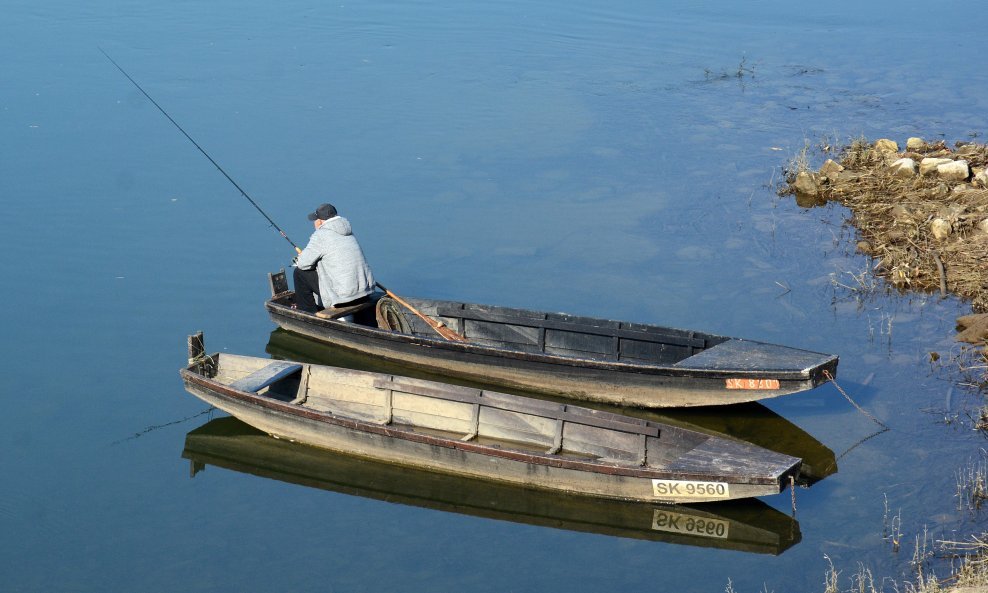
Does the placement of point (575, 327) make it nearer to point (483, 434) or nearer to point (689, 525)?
point (483, 434)

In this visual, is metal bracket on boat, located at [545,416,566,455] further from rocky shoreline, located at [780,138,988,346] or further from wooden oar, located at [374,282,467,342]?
rocky shoreline, located at [780,138,988,346]

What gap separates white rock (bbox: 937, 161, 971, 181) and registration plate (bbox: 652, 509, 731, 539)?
1014cm

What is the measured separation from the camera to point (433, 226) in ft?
62.1

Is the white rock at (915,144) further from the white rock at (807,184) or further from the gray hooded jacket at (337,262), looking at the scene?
the gray hooded jacket at (337,262)

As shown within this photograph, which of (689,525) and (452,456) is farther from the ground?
(452,456)

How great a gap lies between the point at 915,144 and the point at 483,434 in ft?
42.1

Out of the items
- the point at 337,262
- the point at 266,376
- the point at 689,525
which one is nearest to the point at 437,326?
the point at 337,262

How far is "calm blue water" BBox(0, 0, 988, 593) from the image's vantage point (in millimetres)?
10617

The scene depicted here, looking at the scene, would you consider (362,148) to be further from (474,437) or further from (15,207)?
(474,437)

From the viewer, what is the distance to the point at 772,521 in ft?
35.2

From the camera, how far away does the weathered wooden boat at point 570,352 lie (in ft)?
39.4

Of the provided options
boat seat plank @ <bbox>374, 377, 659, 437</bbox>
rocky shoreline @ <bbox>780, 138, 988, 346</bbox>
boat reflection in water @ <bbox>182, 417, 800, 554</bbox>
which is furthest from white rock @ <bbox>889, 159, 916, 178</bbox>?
boat seat plank @ <bbox>374, 377, 659, 437</bbox>

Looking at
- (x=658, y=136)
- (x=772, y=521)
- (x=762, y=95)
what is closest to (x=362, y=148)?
(x=658, y=136)

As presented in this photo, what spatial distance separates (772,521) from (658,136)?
14377 mm
